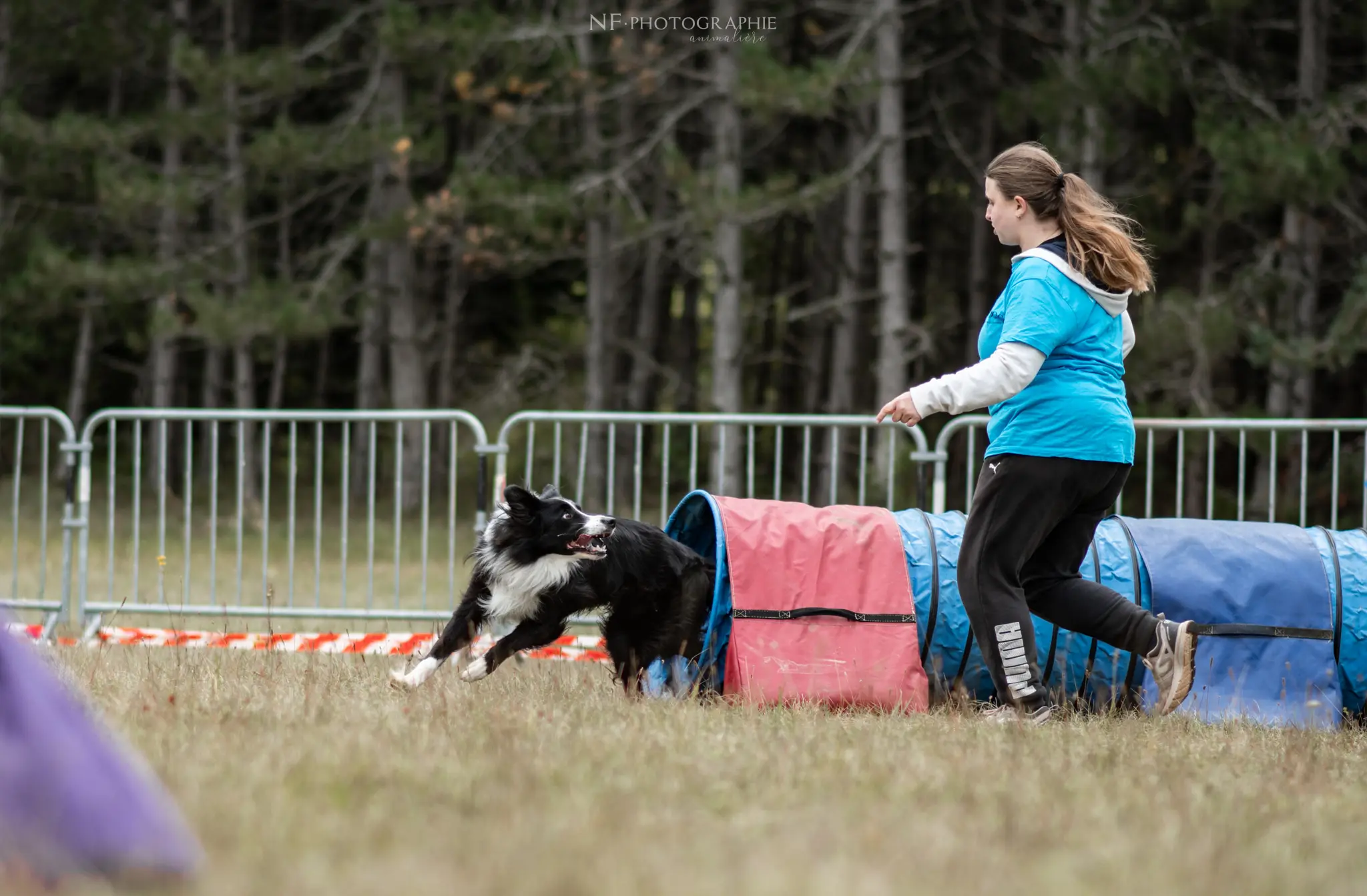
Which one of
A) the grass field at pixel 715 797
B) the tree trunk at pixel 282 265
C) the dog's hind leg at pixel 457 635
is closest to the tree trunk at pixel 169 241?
the tree trunk at pixel 282 265

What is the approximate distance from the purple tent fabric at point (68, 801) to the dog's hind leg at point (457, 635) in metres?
2.93

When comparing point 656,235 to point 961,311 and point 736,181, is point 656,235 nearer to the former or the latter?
point 736,181

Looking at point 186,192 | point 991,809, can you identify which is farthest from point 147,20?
point 991,809

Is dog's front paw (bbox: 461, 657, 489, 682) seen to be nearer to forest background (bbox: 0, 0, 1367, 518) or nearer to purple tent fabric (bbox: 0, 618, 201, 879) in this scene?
purple tent fabric (bbox: 0, 618, 201, 879)

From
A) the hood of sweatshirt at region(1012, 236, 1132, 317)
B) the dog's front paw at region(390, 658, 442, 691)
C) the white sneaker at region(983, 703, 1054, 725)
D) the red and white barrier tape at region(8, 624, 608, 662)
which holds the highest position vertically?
the hood of sweatshirt at region(1012, 236, 1132, 317)

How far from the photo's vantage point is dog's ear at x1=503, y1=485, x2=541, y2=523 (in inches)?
224

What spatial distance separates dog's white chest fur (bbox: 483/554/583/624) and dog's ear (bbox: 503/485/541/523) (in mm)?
184

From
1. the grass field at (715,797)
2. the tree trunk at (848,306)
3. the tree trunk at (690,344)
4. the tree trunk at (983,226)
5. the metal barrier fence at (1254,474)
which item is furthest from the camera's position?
the tree trunk at (690,344)

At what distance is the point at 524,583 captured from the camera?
5.60 m

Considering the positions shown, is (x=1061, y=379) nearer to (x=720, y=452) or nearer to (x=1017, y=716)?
(x=1017, y=716)

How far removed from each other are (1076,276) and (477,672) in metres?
2.63

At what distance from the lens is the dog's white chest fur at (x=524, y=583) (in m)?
5.57

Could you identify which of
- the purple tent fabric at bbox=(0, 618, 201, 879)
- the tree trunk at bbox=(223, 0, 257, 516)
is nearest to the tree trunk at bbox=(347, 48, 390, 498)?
the tree trunk at bbox=(223, 0, 257, 516)

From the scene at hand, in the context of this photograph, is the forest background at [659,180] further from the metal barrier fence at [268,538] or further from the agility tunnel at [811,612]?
the agility tunnel at [811,612]
